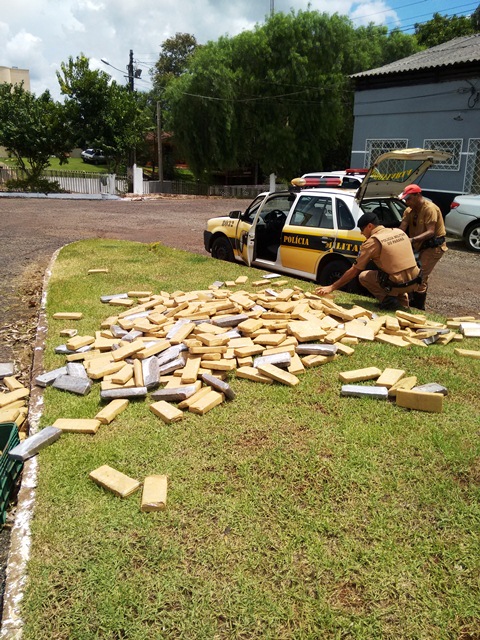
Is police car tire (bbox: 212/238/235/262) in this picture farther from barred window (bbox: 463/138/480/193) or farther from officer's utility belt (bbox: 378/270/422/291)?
barred window (bbox: 463/138/480/193)

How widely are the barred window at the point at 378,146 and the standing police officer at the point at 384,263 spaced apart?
13.0 metres

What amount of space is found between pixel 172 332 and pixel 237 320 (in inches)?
28.5

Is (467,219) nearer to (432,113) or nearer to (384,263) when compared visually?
(432,113)

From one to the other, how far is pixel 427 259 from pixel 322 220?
1593 millimetres

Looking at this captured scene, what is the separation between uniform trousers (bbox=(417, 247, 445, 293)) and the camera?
6891 mm

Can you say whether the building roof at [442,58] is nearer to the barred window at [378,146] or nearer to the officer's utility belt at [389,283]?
the barred window at [378,146]

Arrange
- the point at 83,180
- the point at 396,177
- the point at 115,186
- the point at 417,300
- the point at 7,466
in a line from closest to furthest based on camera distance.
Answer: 1. the point at 7,466
2. the point at 417,300
3. the point at 396,177
4. the point at 115,186
5. the point at 83,180

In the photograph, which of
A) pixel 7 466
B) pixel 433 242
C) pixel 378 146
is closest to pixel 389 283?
pixel 433 242

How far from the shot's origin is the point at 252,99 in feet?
107

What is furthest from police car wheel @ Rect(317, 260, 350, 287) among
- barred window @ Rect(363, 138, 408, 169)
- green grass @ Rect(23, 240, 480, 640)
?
barred window @ Rect(363, 138, 408, 169)

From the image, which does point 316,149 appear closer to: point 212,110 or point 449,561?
point 212,110

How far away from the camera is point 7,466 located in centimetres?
314

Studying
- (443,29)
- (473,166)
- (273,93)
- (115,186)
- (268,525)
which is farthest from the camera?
(443,29)

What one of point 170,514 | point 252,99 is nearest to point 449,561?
point 170,514
